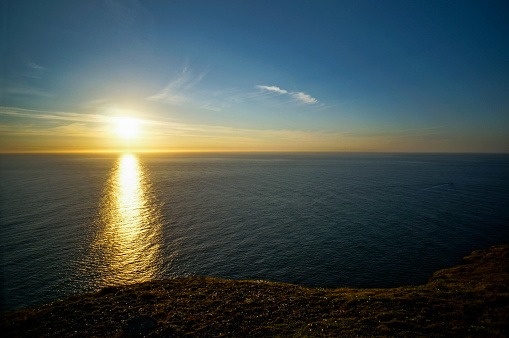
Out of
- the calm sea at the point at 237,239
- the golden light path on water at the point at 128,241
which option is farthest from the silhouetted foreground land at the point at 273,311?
the golden light path on water at the point at 128,241

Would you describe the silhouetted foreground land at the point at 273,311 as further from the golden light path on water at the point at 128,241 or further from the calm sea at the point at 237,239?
the golden light path on water at the point at 128,241

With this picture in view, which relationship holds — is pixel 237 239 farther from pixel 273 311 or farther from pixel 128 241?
pixel 273 311

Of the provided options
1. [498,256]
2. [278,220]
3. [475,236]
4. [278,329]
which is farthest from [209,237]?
[475,236]

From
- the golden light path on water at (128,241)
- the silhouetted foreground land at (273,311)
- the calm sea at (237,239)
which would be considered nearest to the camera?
the silhouetted foreground land at (273,311)

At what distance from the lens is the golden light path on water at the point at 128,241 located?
139 ft

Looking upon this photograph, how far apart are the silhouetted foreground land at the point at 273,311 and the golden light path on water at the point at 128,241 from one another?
A: 7608mm

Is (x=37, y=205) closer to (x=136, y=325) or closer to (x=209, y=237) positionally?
(x=209, y=237)

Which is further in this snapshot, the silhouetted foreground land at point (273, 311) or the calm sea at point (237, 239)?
the calm sea at point (237, 239)

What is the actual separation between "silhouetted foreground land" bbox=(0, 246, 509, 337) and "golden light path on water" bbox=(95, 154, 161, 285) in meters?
7.61

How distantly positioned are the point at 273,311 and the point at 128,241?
1725 inches

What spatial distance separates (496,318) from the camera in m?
21.8

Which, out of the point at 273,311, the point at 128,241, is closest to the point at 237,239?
the point at 128,241

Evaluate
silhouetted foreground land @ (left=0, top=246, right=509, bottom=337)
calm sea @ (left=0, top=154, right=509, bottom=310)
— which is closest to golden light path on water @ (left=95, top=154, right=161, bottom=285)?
calm sea @ (left=0, top=154, right=509, bottom=310)

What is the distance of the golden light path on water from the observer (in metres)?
42.2
